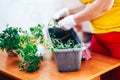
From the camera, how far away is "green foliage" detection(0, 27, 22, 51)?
1.42 meters

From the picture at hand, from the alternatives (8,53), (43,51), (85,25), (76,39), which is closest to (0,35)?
(8,53)

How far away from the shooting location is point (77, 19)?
Result: 135cm

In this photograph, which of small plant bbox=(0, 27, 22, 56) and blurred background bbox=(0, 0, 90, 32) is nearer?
small plant bbox=(0, 27, 22, 56)

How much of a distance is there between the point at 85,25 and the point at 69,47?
149cm

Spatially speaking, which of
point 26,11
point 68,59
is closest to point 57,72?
point 68,59

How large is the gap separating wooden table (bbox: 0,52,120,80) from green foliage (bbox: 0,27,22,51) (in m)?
0.10

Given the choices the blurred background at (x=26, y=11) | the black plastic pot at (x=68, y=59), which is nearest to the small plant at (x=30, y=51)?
the black plastic pot at (x=68, y=59)

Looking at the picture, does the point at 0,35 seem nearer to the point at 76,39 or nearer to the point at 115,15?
the point at 76,39

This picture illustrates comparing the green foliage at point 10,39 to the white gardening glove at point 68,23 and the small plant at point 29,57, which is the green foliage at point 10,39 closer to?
the small plant at point 29,57

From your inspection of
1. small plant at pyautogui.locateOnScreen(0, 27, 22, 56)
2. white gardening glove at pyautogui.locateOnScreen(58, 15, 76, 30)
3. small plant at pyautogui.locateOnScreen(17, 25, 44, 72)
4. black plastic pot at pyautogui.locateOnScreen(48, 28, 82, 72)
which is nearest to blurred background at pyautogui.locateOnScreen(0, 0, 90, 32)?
small plant at pyautogui.locateOnScreen(0, 27, 22, 56)

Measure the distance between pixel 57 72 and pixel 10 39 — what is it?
14.7 inches

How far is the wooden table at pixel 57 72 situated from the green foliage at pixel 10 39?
10 centimetres

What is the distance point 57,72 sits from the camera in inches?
50.0

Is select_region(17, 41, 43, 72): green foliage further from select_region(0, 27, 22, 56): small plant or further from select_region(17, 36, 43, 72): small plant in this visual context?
select_region(0, 27, 22, 56): small plant
